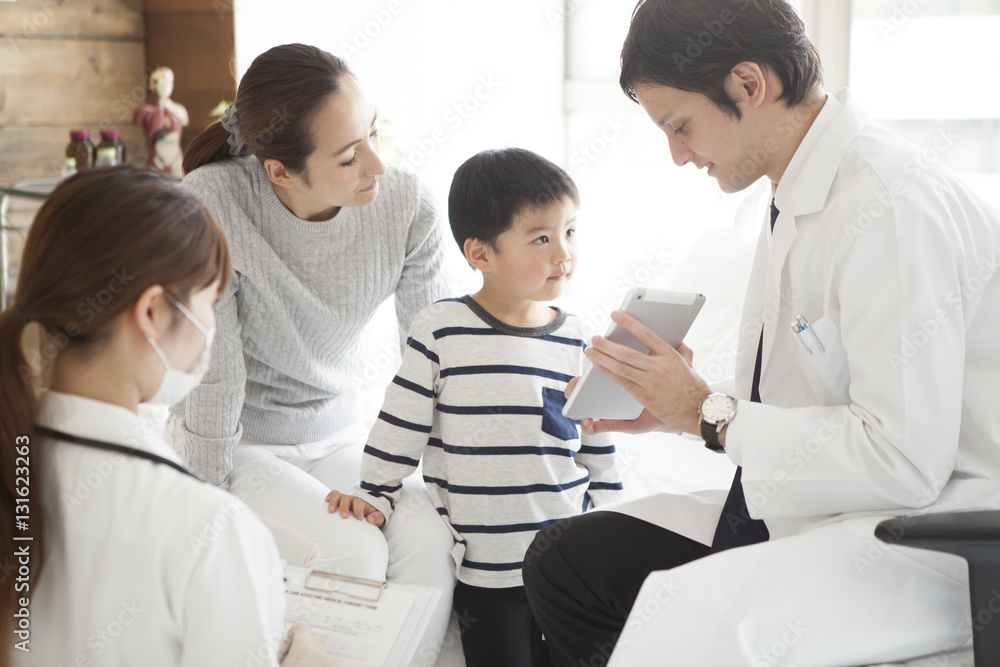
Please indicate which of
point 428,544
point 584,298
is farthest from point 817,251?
point 584,298

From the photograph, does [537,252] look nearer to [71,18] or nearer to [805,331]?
[805,331]

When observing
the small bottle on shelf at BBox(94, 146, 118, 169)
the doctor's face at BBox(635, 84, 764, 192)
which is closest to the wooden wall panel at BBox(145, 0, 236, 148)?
the small bottle on shelf at BBox(94, 146, 118, 169)

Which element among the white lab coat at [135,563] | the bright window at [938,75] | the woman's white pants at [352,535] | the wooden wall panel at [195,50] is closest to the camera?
the white lab coat at [135,563]

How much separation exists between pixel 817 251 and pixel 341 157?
2.70 ft

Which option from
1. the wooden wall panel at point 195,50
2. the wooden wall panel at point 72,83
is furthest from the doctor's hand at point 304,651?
the wooden wall panel at point 72,83

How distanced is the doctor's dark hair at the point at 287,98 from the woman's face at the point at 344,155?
14mm

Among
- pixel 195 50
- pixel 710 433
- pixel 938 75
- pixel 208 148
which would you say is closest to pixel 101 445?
pixel 710 433

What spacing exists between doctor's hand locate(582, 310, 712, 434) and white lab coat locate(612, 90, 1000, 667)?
0.08 metres

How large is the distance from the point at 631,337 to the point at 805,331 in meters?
0.24

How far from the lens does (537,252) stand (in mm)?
1456

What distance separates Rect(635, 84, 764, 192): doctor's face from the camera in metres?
1.28

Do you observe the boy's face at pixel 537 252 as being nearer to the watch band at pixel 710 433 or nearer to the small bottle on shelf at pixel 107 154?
the watch band at pixel 710 433

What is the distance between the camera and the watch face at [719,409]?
3.92 feet

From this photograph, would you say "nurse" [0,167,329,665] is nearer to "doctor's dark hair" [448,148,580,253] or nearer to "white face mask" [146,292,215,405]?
"white face mask" [146,292,215,405]
